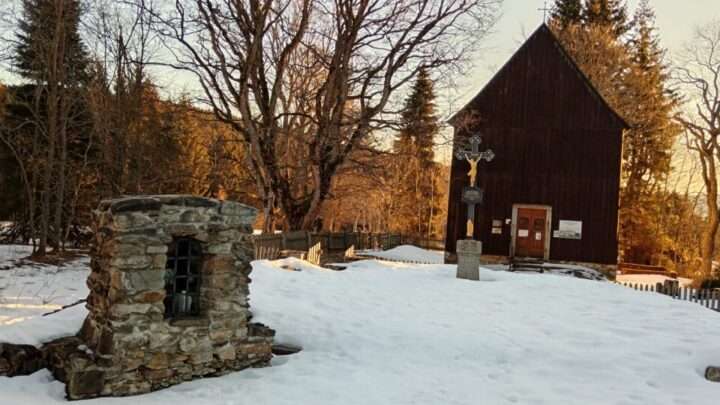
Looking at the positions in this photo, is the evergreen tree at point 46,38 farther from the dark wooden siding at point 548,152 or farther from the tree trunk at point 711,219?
the tree trunk at point 711,219

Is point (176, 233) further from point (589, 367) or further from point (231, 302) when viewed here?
point (589, 367)

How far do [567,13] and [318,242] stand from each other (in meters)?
24.2

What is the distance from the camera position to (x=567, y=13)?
1368 inches

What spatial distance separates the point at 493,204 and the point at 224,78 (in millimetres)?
11749

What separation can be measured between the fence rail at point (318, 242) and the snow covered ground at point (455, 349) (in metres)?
2.60

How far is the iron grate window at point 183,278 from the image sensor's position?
21.5ft

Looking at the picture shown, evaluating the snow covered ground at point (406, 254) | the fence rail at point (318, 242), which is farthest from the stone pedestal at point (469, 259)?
the snow covered ground at point (406, 254)

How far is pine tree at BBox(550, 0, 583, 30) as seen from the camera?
34472 millimetres

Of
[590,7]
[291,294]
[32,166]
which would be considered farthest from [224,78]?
[590,7]

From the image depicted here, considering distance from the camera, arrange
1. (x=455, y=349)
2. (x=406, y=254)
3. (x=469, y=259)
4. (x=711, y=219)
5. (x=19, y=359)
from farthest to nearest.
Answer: (x=711, y=219) → (x=406, y=254) → (x=469, y=259) → (x=455, y=349) → (x=19, y=359)

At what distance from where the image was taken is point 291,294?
9.66 meters

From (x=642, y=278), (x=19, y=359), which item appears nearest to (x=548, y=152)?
(x=642, y=278)

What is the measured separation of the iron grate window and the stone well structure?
1 centimetres

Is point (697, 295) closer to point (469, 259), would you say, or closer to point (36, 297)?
point (469, 259)
